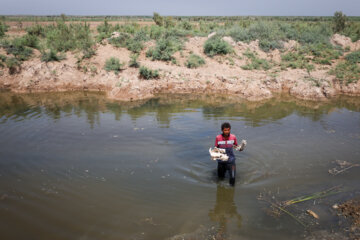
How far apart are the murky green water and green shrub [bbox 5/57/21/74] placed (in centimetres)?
541

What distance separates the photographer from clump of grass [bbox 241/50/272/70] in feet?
58.7

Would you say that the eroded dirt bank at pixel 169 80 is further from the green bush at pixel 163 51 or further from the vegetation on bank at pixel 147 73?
the green bush at pixel 163 51

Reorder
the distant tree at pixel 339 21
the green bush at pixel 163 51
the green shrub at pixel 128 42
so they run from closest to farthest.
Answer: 1. the green bush at pixel 163 51
2. the green shrub at pixel 128 42
3. the distant tree at pixel 339 21

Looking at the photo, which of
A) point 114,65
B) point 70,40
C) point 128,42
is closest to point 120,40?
point 128,42

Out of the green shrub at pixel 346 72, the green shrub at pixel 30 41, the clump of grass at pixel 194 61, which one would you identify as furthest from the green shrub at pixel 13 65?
the green shrub at pixel 346 72

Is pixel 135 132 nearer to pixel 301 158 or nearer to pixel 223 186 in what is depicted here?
pixel 223 186

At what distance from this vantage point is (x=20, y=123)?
1020 centimetres

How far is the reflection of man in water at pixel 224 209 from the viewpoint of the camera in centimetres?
496

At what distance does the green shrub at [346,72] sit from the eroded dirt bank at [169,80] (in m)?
0.27

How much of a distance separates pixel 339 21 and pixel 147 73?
22.6 m

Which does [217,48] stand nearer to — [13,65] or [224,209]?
[13,65]

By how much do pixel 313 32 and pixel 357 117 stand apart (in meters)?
14.5

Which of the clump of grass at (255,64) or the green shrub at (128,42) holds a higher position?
the green shrub at (128,42)

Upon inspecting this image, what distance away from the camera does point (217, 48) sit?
744 inches
